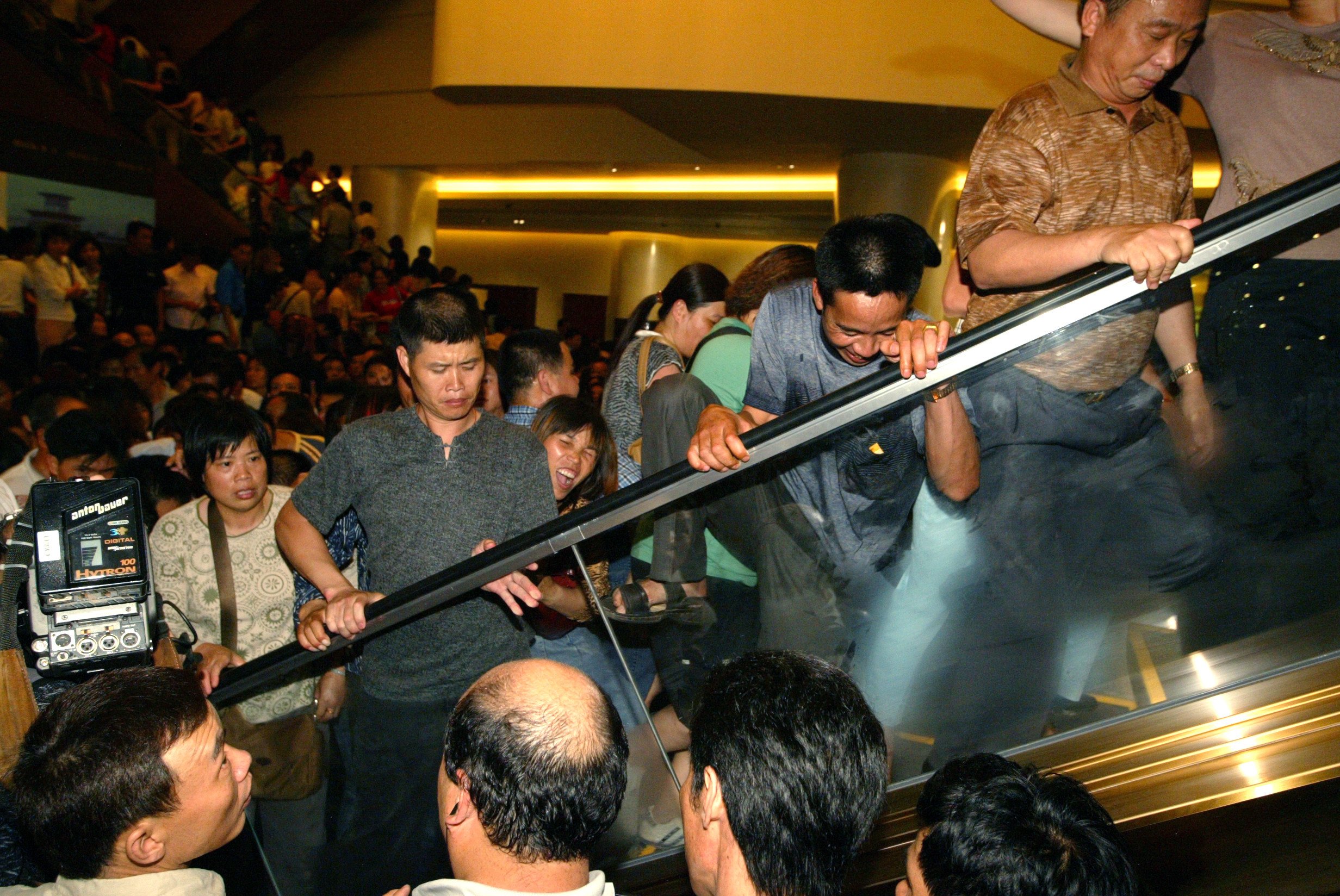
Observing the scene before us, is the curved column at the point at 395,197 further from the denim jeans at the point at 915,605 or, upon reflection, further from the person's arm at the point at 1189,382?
the person's arm at the point at 1189,382

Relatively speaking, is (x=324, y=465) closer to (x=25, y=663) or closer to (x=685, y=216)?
(x=25, y=663)

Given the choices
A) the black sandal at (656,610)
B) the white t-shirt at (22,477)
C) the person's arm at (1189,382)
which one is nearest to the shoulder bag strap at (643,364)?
the black sandal at (656,610)

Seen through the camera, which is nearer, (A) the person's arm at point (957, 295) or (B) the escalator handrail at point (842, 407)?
(B) the escalator handrail at point (842, 407)

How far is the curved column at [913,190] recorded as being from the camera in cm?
1005

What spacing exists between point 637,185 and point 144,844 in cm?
1325

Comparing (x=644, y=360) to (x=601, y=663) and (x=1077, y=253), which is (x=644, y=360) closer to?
Result: (x=601, y=663)

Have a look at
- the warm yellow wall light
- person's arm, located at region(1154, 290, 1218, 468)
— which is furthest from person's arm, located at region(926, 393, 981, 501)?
the warm yellow wall light

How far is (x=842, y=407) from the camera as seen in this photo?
178 cm

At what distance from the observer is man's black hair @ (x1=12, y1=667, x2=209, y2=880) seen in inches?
58.3

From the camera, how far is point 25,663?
1798 mm

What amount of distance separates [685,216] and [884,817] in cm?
1403

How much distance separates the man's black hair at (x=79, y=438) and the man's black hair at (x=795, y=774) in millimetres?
2590

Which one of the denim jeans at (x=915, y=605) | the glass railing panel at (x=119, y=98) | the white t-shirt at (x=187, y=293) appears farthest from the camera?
the glass railing panel at (x=119, y=98)

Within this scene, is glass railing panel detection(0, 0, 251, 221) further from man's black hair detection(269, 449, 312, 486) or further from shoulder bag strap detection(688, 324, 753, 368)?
shoulder bag strap detection(688, 324, 753, 368)
